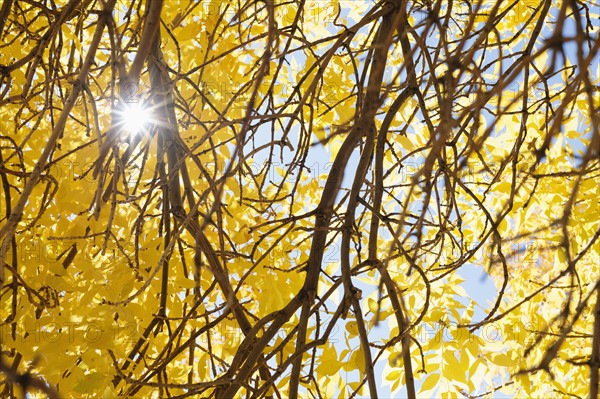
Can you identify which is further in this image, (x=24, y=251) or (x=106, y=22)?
(x=24, y=251)

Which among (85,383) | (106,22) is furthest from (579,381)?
(106,22)

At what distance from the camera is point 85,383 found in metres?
1.51

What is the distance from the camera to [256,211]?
193cm

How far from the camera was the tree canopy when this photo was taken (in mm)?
1142

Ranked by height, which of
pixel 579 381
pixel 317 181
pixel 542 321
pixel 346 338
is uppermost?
pixel 317 181

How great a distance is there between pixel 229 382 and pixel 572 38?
36.6 inches

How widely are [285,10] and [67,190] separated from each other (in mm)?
1374

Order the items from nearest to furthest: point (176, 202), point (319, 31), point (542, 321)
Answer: point (176, 202)
point (319, 31)
point (542, 321)

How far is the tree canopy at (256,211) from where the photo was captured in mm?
1142

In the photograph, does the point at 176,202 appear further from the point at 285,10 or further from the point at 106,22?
the point at 285,10

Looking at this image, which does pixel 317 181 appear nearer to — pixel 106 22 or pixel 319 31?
pixel 319 31

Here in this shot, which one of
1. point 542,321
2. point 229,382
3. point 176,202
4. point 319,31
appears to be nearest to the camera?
point 229,382

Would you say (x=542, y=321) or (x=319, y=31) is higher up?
(x=319, y=31)

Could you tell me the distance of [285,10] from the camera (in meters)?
2.97
